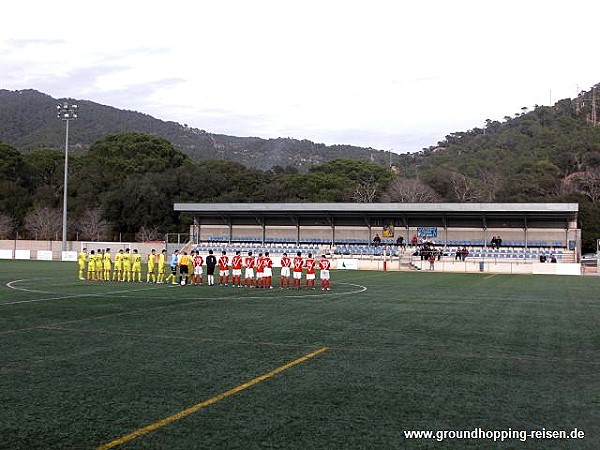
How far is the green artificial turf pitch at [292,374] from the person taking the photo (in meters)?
6.68

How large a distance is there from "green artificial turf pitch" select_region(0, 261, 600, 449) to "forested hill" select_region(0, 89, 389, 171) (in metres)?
116

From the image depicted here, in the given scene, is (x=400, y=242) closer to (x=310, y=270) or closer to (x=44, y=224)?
(x=310, y=270)

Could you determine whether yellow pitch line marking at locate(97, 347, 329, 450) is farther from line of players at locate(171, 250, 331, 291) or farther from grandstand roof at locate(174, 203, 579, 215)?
grandstand roof at locate(174, 203, 579, 215)

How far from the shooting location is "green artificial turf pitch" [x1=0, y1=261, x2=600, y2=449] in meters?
6.68

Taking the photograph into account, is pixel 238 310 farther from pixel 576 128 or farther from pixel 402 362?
pixel 576 128

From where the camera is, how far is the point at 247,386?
28.3ft

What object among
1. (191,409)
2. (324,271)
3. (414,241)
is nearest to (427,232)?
(414,241)

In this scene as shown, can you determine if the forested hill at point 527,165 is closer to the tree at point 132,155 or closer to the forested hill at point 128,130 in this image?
the forested hill at point 128,130

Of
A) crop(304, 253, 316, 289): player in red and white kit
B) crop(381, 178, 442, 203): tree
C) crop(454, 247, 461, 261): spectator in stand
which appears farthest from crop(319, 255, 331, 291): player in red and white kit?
crop(381, 178, 442, 203): tree

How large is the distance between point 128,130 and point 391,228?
110 metres

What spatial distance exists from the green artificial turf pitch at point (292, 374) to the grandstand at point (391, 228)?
32.5 meters

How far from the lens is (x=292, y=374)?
950 centimetres

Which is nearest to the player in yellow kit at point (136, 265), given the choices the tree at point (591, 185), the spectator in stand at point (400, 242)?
the spectator in stand at point (400, 242)

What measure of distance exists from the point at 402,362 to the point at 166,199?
69.3 metres
